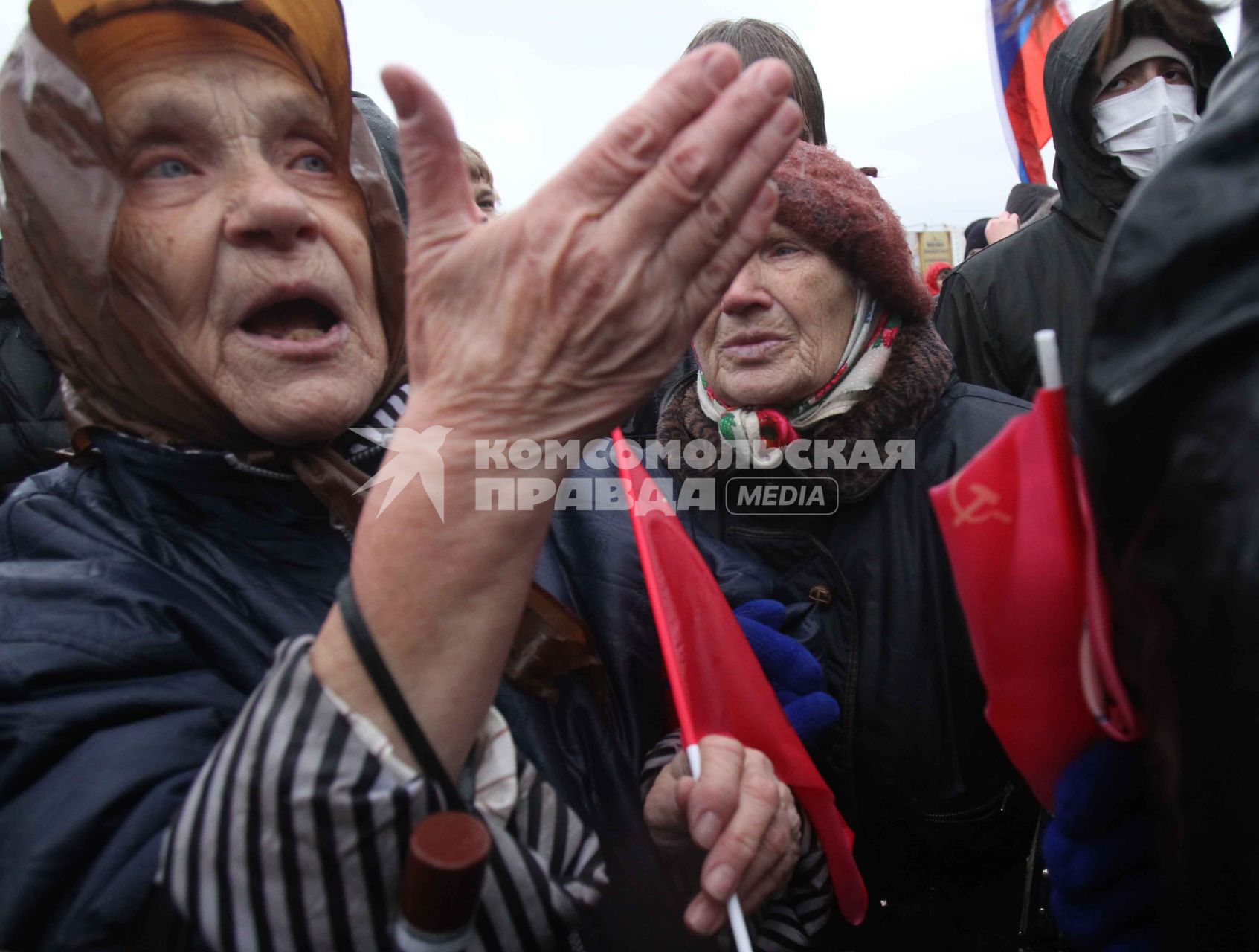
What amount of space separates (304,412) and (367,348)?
165 mm

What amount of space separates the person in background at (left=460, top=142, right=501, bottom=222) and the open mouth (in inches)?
78.9

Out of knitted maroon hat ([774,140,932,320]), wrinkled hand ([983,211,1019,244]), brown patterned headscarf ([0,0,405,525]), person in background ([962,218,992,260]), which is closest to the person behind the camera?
brown patterned headscarf ([0,0,405,525])

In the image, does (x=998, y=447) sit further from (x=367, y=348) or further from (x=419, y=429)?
(x=367, y=348)

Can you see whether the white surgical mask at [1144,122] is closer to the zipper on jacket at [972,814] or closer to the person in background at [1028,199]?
the person in background at [1028,199]

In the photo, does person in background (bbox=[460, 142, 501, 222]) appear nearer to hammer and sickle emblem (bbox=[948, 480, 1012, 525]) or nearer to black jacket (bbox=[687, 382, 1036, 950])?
black jacket (bbox=[687, 382, 1036, 950])

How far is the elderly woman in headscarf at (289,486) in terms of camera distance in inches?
33.8

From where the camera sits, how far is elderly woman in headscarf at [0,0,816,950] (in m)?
0.86

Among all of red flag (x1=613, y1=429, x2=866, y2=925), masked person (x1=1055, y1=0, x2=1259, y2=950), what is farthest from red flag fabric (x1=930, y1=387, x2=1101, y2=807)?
red flag (x1=613, y1=429, x2=866, y2=925)

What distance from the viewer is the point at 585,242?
892 mm

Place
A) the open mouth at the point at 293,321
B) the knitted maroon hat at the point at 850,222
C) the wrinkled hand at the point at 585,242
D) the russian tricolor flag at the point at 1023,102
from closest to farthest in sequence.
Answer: the wrinkled hand at the point at 585,242 < the open mouth at the point at 293,321 < the knitted maroon hat at the point at 850,222 < the russian tricolor flag at the point at 1023,102

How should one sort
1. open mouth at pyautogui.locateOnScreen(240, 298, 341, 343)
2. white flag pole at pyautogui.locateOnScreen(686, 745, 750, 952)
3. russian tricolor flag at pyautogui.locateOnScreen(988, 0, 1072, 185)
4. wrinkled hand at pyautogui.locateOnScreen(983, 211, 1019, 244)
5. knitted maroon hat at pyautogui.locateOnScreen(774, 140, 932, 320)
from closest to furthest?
white flag pole at pyautogui.locateOnScreen(686, 745, 750, 952), open mouth at pyautogui.locateOnScreen(240, 298, 341, 343), knitted maroon hat at pyautogui.locateOnScreen(774, 140, 932, 320), russian tricolor flag at pyautogui.locateOnScreen(988, 0, 1072, 185), wrinkled hand at pyautogui.locateOnScreen(983, 211, 1019, 244)

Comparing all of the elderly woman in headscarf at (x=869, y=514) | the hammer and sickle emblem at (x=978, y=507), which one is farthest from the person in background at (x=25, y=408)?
the hammer and sickle emblem at (x=978, y=507)

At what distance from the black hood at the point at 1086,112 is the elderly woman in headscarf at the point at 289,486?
2600mm

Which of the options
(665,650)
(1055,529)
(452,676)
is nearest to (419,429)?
(452,676)
